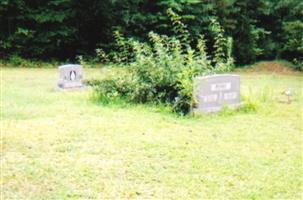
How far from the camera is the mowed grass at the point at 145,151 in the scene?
5098mm

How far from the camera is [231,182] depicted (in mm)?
5266

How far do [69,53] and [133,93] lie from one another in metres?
8.34

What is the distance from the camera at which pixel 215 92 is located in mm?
8625

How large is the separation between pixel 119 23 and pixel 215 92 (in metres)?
8.36

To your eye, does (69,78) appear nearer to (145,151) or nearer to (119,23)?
(145,151)

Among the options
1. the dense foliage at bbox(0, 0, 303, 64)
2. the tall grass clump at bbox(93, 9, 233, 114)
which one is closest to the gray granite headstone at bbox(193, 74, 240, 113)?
the tall grass clump at bbox(93, 9, 233, 114)

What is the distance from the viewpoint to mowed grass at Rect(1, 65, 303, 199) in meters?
5.10

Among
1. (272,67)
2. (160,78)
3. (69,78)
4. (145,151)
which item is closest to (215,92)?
(160,78)

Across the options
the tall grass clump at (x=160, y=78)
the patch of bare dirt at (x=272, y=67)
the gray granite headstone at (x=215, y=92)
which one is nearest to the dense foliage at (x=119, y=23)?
→ the patch of bare dirt at (x=272, y=67)

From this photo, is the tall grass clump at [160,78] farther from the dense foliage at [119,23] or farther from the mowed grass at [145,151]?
the dense foliage at [119,23]

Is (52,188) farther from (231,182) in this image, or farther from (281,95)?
(281,95)

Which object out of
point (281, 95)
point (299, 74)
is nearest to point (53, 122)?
point (281, 95)

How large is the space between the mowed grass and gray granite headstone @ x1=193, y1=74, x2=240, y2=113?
21 cm

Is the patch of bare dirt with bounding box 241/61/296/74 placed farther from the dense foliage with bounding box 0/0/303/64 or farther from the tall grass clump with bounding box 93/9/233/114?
the tall grass clump with bounding box 93/9/233/114
